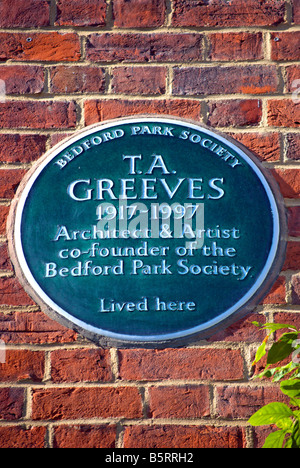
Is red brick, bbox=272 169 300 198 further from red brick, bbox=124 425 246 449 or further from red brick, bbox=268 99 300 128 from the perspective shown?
red brick, bbox=124 425 246 449

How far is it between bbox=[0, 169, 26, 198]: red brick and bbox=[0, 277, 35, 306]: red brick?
0.25 metres

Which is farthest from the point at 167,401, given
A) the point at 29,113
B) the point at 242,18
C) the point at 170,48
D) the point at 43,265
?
the point at 242,18

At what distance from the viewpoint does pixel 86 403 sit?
1542mm

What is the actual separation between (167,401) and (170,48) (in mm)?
1045

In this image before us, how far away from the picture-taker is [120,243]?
1.61 metres

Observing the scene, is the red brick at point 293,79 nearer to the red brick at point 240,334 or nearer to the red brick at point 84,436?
the red brick at point 240,334

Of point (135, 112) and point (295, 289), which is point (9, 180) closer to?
point (135, 112)

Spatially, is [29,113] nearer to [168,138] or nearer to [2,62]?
[2,62]

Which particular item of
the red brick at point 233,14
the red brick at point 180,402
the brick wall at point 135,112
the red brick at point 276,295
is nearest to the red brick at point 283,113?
the brick wall at point 135,112

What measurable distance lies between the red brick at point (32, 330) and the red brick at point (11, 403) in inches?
5.2

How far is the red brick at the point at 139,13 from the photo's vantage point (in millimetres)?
1740

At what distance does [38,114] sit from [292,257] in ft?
2.84

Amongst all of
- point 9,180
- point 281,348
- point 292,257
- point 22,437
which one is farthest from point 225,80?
point 22,437

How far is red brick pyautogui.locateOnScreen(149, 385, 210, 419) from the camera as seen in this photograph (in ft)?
5.03
